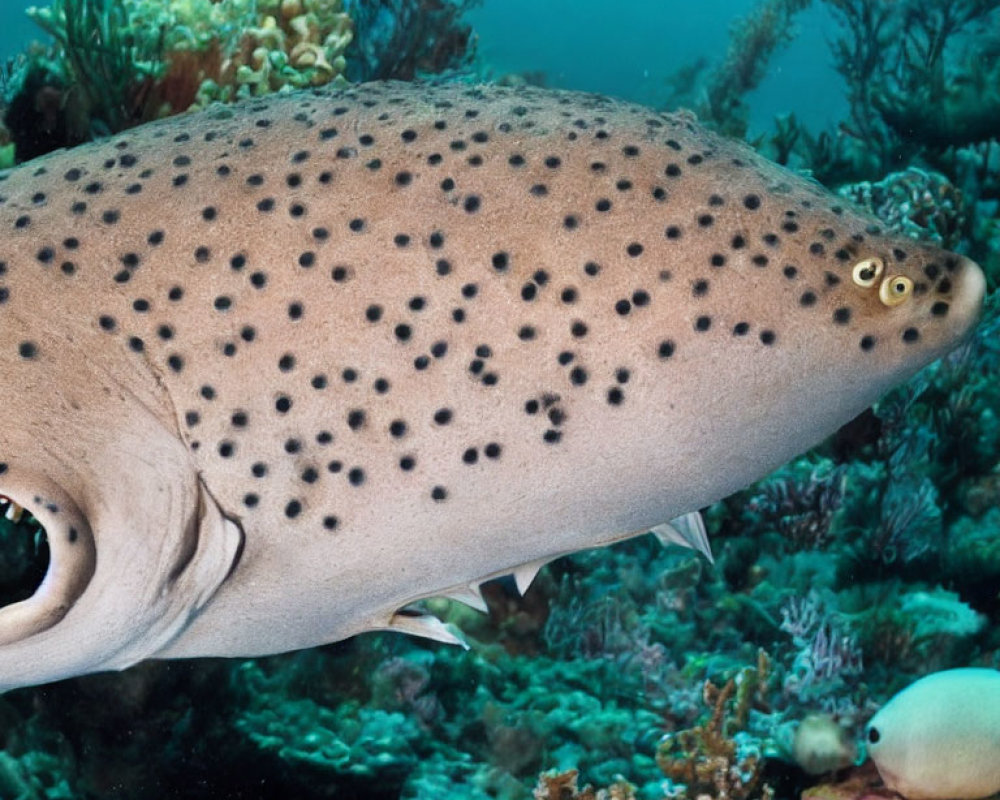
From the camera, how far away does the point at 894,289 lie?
2160 mm

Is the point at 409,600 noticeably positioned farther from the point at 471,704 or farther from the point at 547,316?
the point at 471,704

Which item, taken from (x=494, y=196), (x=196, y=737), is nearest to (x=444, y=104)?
(x=494, y=196)

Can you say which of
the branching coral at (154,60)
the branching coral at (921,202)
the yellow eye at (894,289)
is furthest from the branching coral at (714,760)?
the branching coral at (921,202)

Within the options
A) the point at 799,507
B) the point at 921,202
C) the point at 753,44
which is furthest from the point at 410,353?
the point at 753,44

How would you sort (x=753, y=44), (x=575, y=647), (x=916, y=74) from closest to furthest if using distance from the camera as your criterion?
(x=575, y=647) → (x=916, y=74) → (x=753, y=44)

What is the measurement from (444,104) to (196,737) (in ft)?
9.88

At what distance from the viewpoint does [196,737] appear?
3.98 metres

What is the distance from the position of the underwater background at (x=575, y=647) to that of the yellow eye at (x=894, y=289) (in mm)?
344

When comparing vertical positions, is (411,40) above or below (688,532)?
above

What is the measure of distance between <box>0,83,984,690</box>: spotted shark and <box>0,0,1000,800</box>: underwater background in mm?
558

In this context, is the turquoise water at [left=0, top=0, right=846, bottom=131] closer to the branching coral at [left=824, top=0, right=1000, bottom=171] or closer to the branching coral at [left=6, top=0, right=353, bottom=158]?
the branching coral at [left=824, top=0, right=1000, bottom=171]

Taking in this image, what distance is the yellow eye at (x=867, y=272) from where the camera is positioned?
2.16 metres

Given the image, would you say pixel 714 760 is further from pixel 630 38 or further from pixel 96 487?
pixel 630 38

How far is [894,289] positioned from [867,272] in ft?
0.25
